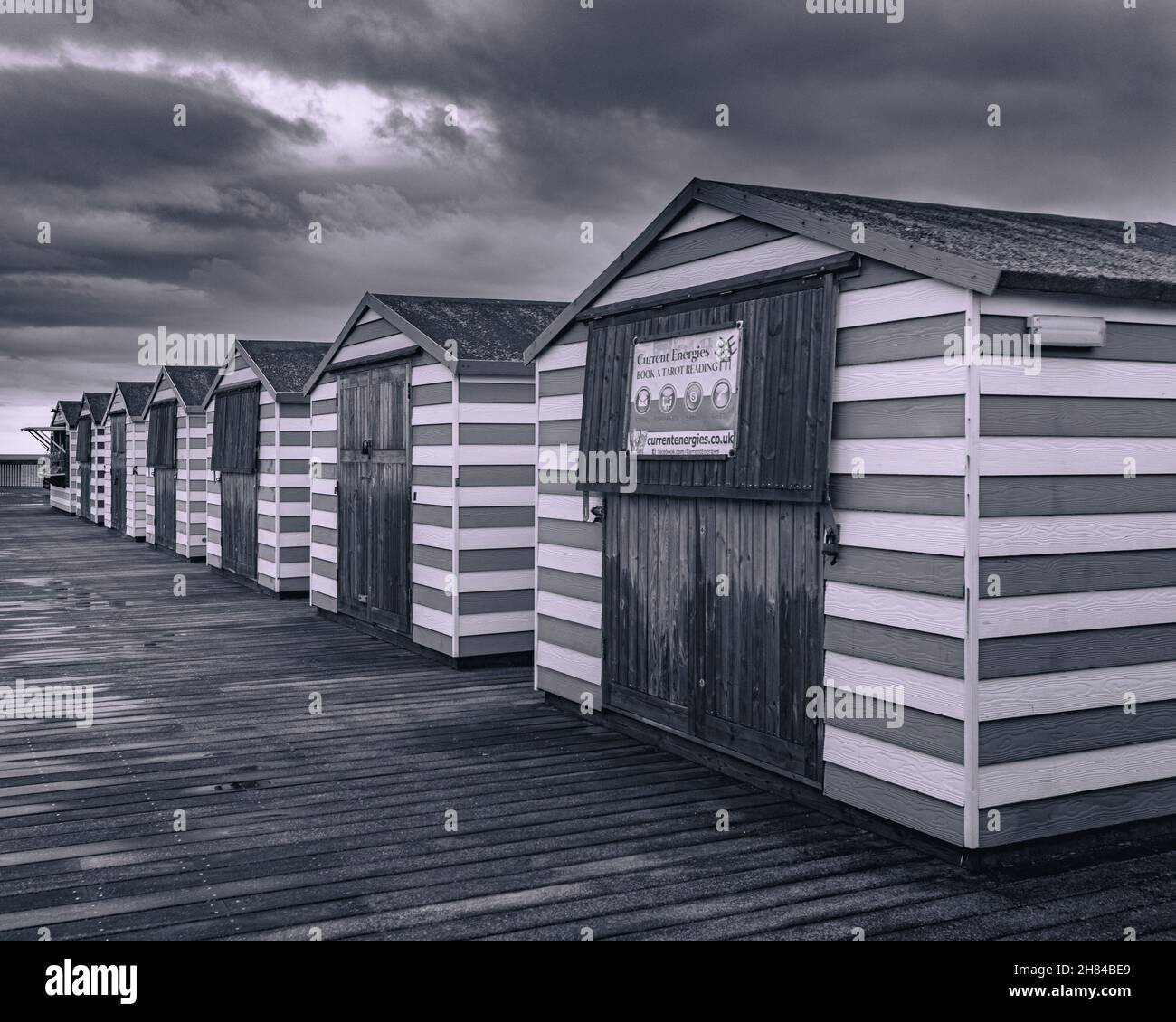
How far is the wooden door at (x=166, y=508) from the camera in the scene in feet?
74.2

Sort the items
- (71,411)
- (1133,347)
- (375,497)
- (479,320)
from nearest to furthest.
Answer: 1. (1133,347)
2. (479,320)
3. (375,497)
4. (71,411)

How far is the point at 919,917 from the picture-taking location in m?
4.45

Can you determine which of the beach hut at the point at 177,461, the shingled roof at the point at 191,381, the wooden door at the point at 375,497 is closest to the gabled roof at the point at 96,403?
the beach hut at the point at 177,461

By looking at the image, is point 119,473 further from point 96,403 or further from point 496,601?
point 496,601

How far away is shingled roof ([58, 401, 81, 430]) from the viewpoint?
37.0 metres

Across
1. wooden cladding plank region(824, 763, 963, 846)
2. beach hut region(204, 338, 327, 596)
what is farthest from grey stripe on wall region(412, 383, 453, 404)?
wooden cladding plank region(824, 763, 963, 846)

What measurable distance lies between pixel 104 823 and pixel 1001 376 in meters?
4.81

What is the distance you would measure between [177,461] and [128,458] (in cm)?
554

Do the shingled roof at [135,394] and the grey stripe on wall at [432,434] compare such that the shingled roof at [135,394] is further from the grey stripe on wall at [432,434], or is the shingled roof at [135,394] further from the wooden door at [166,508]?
the grey stripe on wall at [432,434]

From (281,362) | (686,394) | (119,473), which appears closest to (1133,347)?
(686,394)

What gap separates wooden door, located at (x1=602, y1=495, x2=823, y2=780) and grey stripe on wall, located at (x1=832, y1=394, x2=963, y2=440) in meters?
0.50


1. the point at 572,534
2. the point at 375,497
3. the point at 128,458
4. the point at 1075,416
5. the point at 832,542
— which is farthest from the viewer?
the point at 128,458

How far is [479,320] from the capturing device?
1133cm
